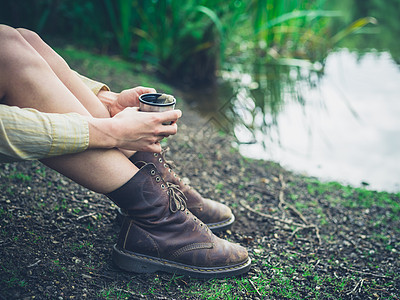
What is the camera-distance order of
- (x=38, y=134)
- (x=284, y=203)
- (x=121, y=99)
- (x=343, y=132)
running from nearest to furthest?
(x=38, y=134) → (x=121, y=99) → (x=284, y=203) → (x=343, y=132)

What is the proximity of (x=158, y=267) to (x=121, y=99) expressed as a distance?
2.11ft

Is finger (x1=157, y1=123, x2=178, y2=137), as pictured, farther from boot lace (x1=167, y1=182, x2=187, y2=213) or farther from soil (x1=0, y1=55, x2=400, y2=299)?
soil (x1=0, y1=55, x2=400, y2=299)

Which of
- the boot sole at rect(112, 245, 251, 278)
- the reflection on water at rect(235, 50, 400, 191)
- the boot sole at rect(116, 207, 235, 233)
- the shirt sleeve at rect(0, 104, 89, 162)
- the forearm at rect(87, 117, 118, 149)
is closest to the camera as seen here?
the shirt sleeve at rect(0, 104, 89, 162)

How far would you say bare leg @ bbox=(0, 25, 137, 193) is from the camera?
112cm

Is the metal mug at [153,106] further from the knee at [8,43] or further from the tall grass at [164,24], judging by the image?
the tall grass at [164,24]

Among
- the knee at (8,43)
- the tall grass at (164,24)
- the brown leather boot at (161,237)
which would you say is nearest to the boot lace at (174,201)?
the brown leather boot at (161,237)

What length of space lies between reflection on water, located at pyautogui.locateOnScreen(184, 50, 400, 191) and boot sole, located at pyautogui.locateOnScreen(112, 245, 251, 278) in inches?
52.0

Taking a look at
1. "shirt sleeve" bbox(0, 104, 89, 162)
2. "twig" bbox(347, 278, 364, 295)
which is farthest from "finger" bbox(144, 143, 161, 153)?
"twig" bbox(347, 278, 364, 295)

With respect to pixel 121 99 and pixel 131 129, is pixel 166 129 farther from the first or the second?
pixel 121 99

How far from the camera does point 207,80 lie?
13.4 ft

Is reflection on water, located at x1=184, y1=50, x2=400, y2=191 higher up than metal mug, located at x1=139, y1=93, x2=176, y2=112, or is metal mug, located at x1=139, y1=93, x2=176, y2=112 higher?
metal mug, located at x1=139, y1=93, x2=176, y2=112

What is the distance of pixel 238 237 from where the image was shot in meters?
1.76

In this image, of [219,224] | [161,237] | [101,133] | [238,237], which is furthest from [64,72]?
[238,237]

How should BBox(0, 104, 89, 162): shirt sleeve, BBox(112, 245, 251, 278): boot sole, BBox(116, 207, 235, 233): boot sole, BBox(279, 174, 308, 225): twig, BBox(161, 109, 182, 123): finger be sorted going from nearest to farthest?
BBox(0, 104, 89, 162): shirt sleeve → BBox(161, 109, 182, 123): finger → BBox(112, 245, 251, 278): boot sole → BBox(116, 207, 235, 233): boot sole → BBox(279, 174, 308, 225): twig
